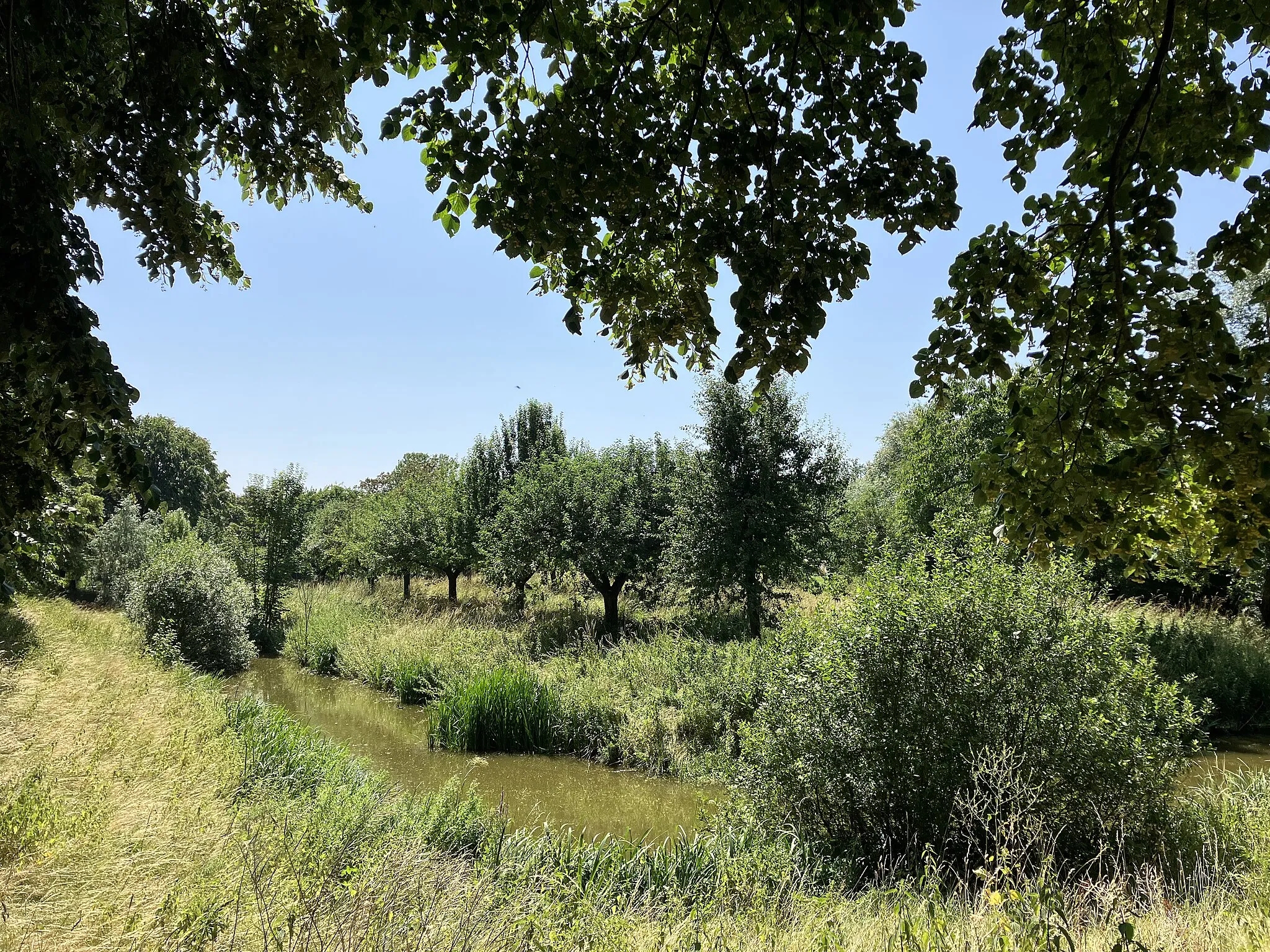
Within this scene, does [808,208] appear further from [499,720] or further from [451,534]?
[451,534]

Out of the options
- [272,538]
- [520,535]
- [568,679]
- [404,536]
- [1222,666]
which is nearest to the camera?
[1222,666]

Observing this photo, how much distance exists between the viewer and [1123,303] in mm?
2592

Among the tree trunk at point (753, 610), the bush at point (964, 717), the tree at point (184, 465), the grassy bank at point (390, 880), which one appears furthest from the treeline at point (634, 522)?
the tree at point (184, 465)

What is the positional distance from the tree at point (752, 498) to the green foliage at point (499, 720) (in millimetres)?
5361

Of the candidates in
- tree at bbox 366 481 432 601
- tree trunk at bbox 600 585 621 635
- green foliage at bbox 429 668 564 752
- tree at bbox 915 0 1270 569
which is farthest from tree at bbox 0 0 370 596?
tree at bbox 366 481 432 601

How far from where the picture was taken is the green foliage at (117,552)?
85.1 ft

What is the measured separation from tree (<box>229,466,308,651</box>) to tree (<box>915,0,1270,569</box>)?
25.1 m

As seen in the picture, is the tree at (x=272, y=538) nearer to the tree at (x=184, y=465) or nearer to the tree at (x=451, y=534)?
the tree at (x=451, y=534)

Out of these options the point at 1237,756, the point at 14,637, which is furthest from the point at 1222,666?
the point at 14,637

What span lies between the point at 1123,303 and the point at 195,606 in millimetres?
18996

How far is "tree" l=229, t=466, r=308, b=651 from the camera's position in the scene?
23.6 meters

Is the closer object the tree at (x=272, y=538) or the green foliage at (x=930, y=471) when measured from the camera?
the green foliage at (x=930, y=471)

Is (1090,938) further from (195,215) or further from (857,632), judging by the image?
(195,215)

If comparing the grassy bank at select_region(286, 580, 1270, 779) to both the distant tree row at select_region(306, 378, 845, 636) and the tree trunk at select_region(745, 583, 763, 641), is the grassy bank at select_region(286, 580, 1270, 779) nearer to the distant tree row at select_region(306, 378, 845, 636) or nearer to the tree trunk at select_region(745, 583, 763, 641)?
the tree trunk at select_region(745, 583, 763, 641)
